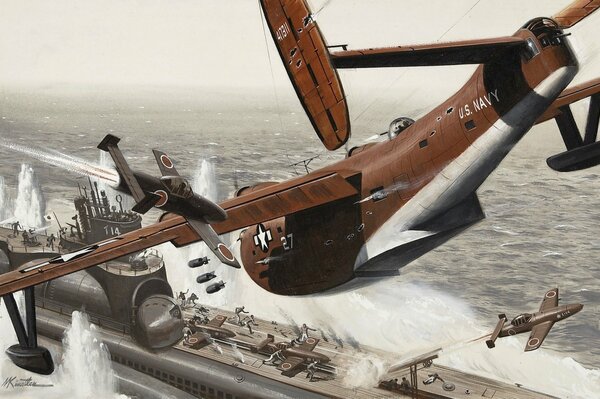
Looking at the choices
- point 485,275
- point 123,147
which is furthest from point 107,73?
point 485,275

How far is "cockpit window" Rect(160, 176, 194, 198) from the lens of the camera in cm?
1212

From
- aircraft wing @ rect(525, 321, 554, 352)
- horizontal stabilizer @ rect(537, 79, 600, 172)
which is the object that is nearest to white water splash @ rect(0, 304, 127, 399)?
aircraft wing @ rect(525, 321, 554, 352)

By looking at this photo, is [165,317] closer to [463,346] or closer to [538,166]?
[463,346]

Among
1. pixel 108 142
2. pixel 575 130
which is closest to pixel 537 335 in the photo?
pixel 575 130

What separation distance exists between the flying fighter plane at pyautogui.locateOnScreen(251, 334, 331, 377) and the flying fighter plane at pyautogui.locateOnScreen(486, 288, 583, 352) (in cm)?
415

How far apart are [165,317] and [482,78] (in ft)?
34.5

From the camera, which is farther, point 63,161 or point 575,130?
point 63,161

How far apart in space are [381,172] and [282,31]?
3123 mm

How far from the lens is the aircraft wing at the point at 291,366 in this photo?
17.1 m

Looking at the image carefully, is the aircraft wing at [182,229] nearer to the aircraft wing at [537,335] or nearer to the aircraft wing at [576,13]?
the aircraft wing at [576,13]

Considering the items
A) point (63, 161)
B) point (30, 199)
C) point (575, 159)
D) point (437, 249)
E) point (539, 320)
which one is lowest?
point (539, 320)

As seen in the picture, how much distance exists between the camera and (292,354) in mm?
17312
